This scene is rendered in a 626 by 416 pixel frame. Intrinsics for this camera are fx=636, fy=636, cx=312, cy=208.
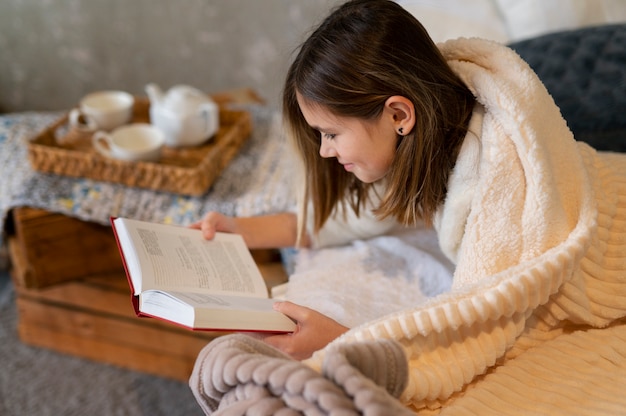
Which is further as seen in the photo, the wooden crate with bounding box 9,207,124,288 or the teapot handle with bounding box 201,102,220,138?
the teapot handle with bounding box 201,102,220,138

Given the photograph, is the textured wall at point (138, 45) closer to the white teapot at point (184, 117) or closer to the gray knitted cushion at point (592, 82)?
the white teapot at point (184, 117)

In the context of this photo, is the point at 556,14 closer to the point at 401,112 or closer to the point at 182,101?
the point at 401,112

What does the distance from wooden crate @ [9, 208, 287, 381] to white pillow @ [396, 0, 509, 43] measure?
2.07ft

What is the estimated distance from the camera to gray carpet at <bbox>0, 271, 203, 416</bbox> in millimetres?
1385

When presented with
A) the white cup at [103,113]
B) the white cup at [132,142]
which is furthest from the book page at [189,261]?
the white cup at [103,113]

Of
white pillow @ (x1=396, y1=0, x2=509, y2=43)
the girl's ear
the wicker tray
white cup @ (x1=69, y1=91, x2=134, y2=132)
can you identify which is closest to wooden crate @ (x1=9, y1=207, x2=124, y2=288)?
the wicker tray

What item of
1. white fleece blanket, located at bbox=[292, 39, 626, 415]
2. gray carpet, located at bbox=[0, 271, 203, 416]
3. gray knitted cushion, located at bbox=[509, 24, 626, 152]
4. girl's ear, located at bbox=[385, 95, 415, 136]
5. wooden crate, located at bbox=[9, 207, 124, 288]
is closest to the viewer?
white fleece blanket, located at bbox=[292, 39, 626, 415]

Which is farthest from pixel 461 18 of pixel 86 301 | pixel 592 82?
pixel 86 301

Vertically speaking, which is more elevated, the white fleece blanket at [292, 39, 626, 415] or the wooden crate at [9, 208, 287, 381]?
the white fleece blanket at [292, 39, 626, 415]

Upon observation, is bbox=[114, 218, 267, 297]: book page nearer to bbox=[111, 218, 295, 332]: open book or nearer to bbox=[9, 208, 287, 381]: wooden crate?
bbox=[111, 218, 295, 332]: open book

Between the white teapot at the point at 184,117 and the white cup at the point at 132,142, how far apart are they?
0.03 metres

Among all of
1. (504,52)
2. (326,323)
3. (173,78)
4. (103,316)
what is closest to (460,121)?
(504,52)

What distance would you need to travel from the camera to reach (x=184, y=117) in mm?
1353

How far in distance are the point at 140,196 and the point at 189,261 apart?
430 mm
